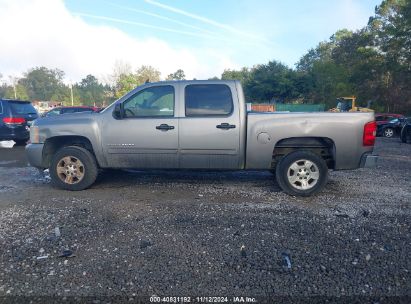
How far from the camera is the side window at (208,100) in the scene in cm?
507

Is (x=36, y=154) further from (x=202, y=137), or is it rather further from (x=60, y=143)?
(x=202, y=137)

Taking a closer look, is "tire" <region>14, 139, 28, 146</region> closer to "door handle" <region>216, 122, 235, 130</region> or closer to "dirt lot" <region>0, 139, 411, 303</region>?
"dirt lot" <region>0, 139, 411, 303</region>

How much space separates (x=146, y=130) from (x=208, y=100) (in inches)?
46.1

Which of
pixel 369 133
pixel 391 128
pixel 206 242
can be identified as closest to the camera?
pixel 206 242

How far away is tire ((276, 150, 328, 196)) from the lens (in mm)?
5000

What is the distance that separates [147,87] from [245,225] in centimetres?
291

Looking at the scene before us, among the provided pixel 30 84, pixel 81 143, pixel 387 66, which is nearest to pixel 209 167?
pixel 81 143

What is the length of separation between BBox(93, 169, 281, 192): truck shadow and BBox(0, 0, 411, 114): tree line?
21.4 ft

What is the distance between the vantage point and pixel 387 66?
2820cm

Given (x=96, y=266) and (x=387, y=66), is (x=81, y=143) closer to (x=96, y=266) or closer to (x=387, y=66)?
(x=96, y=266)

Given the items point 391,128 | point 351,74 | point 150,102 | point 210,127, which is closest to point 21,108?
point 150,102

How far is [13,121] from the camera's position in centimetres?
1073

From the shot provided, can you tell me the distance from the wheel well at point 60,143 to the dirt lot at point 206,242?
2.03ft

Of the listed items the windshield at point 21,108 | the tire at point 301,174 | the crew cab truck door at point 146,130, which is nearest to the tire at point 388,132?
the tire at point 301,174
